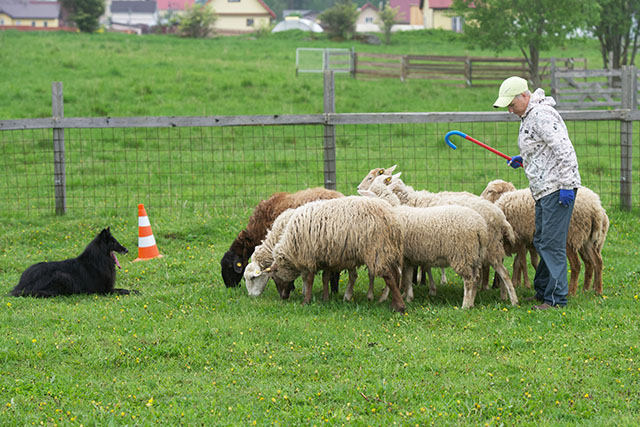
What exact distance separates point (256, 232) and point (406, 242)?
7.49ft

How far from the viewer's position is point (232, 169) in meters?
16.2

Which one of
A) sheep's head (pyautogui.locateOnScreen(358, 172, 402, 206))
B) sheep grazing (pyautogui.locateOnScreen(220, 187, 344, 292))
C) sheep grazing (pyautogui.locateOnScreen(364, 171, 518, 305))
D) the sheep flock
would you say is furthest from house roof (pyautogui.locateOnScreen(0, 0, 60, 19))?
sheep grazing (pyautogui.locateOnScreen(364, 171, 518, 305))

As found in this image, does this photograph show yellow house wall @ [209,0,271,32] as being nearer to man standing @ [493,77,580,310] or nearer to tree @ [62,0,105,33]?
tree @ [62,0,105,33]

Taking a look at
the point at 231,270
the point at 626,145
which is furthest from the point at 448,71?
the point at 231,270

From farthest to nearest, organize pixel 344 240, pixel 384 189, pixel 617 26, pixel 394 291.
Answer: pixel 617 26
pixel 384 189
pixel 344 240
pixel 394 291

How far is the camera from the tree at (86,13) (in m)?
44.5

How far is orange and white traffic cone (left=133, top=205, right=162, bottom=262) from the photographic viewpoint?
9.95m

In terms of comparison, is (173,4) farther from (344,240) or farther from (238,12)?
(344,240)

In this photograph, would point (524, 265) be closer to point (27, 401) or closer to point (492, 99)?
point (27, 401)

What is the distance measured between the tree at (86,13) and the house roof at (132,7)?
54.4 meters

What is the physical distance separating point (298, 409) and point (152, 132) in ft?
50.5

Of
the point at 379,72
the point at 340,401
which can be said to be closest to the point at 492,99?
the point at 379,72

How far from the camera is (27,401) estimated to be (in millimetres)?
5086

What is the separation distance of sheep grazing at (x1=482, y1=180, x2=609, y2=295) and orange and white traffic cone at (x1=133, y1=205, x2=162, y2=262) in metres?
4.93
